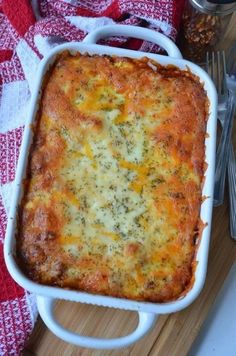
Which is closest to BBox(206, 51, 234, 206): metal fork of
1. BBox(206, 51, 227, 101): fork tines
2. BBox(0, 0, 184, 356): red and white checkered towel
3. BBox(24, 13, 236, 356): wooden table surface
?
BBox(206, 51, 227, 101): fork tines

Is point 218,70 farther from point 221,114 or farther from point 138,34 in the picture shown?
point 138,34

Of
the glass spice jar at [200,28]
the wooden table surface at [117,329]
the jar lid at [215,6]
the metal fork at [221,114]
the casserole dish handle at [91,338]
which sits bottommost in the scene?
the wooden table surface at [117,329]

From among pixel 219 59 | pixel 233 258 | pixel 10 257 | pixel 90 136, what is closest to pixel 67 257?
pixel 10 257

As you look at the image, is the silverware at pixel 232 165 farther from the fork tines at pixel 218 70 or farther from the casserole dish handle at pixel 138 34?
the casserole dish handle at pixel 138 34

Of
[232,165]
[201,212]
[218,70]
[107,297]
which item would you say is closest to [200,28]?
[218,70]

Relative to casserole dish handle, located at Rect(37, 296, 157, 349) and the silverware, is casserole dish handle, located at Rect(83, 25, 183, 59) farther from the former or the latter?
casserole dish handle, located at Rect(37, 296, 157, 349)

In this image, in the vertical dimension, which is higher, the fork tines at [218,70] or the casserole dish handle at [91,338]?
the fork tines at [218,70]

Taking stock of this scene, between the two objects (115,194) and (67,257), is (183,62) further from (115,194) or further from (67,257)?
(67,257)

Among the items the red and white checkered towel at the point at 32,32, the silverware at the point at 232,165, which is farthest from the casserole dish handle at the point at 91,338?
the silverware at the point at 232,165

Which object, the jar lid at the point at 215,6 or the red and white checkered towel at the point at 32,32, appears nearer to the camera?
the jar lid at the point at 215,6
